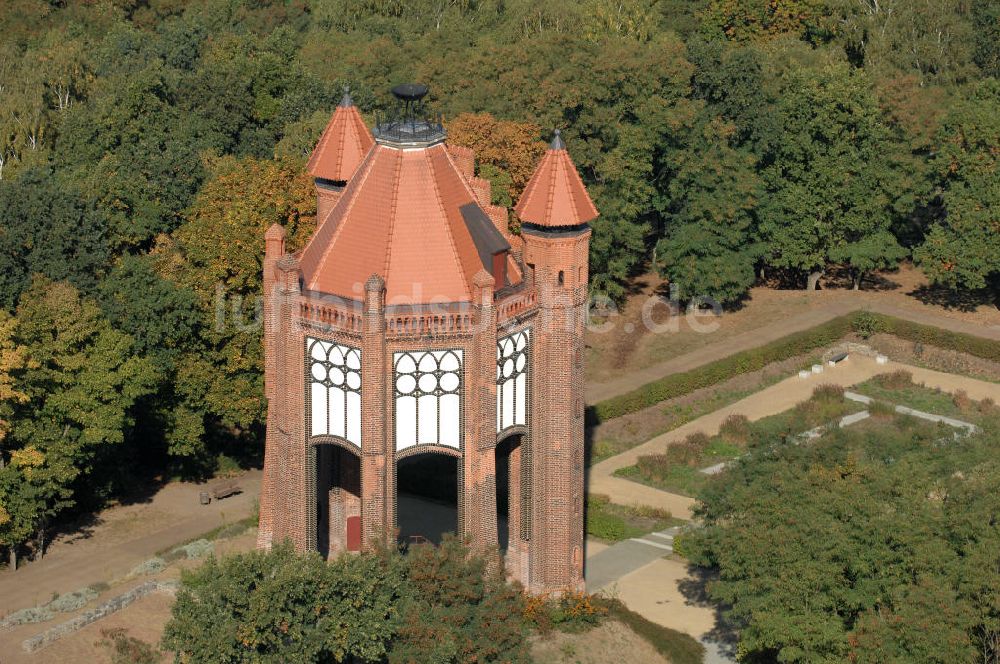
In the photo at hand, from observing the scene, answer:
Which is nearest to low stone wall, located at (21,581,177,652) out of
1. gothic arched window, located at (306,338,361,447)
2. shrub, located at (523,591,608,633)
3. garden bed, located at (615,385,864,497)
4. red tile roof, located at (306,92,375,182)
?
gothic arched window, located at (306,338,361,447)

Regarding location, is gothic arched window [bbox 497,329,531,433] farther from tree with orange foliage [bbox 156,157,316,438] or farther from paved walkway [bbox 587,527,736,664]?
tree with orange foliage [bbox 156,157,316,438]

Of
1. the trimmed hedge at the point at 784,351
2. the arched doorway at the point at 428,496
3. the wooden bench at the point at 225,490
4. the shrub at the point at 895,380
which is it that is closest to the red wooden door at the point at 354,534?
the arched doorway at the point at 428,496

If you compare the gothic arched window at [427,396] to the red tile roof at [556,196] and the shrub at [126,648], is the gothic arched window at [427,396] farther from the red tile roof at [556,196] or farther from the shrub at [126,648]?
the shrub at [126,648]

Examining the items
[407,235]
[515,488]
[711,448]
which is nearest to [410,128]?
[407,235]

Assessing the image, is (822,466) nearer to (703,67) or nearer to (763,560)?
(763,560)

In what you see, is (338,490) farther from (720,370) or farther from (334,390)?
(720,370)
